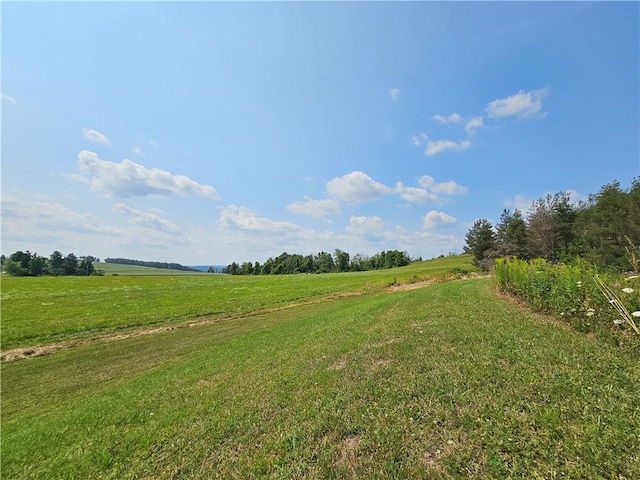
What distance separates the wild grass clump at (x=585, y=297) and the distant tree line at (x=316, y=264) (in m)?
109

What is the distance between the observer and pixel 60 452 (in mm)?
5434

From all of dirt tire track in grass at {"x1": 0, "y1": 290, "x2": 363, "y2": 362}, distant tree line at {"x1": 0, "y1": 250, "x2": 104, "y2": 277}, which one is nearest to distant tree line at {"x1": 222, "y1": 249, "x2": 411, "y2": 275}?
distant tree line at {"x1": 0, "y1": 250, "x2": 104, "y2": 277}

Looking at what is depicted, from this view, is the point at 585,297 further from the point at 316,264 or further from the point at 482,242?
the point at 316,264

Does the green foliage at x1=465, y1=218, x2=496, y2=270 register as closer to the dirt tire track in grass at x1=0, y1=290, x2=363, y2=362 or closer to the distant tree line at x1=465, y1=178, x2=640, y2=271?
the distant tree line at x1=465, y1=178, x2=640, y2=271

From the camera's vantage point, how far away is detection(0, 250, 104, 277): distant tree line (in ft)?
290

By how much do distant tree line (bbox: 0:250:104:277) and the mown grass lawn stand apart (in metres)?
118

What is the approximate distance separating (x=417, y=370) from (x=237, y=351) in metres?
7.92

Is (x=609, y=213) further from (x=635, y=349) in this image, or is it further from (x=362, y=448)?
(x=362, y=448)

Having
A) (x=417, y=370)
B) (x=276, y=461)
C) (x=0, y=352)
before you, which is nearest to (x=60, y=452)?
(x=276, y=461)

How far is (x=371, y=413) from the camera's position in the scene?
462 centimetres

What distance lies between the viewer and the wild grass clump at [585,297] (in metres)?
5.85

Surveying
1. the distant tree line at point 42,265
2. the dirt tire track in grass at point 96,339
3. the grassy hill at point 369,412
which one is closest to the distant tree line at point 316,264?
the distant tree line at point 42,265

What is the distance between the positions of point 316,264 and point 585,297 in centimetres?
12130

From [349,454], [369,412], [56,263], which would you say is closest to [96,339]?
[369,412]
